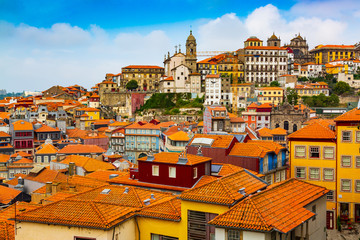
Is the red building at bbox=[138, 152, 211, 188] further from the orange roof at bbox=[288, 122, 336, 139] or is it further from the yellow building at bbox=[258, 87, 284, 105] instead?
the yellow building at bbox=[258, 87, 284, 105]

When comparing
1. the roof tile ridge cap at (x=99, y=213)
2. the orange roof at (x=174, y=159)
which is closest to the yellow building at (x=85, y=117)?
the orange roof at (x=174, y=159)

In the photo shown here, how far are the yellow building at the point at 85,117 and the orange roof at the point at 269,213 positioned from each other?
291 feet

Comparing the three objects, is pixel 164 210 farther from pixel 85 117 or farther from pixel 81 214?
pixel 85 117

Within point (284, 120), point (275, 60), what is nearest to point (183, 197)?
point (284, 120)

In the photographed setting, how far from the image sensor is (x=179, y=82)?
376 ft

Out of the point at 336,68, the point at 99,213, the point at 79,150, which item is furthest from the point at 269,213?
the point at 336,68

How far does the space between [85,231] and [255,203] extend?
6.97m

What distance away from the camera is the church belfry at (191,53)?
11731 cm

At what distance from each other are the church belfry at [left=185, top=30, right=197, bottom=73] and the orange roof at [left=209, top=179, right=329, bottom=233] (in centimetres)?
10098

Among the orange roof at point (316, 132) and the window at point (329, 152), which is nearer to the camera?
the window at point (329, 152)

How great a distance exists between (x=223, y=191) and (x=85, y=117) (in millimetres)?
91148

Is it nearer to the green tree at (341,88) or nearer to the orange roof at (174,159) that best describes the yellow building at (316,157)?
the orange roof at (174,159)

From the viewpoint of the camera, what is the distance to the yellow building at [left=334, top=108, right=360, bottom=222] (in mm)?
30078

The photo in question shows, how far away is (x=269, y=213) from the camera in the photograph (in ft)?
50.2
